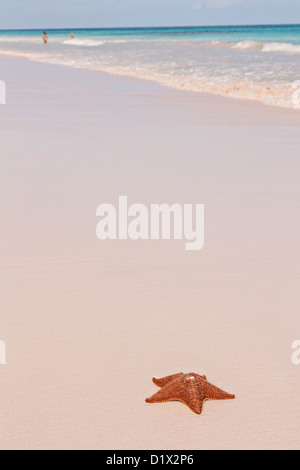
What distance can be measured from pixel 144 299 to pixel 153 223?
1309mm

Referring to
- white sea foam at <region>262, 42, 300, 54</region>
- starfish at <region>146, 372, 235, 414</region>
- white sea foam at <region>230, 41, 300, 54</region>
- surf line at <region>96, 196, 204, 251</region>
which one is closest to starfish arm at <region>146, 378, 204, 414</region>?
starfish at <region>146, 372, 235, 414</region>

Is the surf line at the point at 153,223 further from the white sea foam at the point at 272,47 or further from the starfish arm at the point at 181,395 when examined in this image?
the white sea foam at the point at 272,47

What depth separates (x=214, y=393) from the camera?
272 centimetres

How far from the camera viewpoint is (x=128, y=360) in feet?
10.1

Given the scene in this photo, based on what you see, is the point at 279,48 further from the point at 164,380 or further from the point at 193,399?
the point at 193,399

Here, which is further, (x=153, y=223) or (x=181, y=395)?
(x=153, y=223)

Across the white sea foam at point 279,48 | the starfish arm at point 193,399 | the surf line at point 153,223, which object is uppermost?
the white sea foam at point 279,48

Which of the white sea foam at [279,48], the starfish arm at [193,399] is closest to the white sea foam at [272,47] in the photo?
the white sea foam at [279,48]

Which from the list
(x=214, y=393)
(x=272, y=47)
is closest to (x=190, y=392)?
(x=214, y=393)

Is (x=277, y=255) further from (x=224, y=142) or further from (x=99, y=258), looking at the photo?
(x=224, y=142)

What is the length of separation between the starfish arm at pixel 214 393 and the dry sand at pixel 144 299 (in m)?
0.04

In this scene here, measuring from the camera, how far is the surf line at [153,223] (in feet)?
15.3

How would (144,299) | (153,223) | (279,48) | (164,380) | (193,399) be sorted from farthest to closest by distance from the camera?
(279,48), (153,223), (144,299), (164,380), (193,399)

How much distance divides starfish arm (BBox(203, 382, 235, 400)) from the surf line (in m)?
1.81
